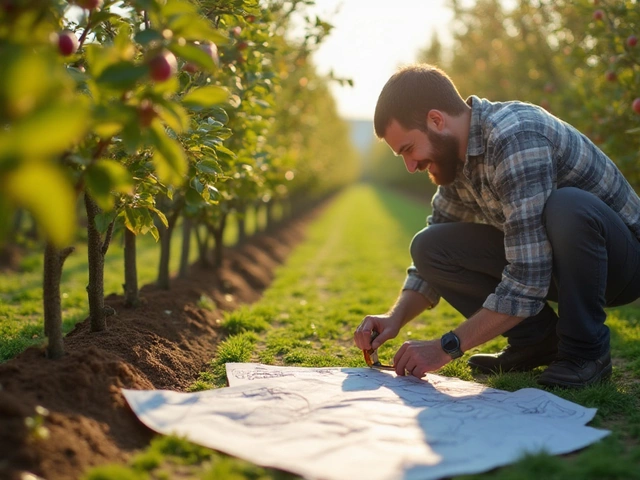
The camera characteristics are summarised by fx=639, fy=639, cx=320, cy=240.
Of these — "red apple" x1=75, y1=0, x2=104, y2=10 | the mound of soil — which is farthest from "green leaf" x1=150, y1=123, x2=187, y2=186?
the mound of soil

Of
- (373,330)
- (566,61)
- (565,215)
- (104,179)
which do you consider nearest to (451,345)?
(373,330)

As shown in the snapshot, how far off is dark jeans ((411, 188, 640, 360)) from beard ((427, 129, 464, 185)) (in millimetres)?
528

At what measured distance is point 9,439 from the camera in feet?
6.46

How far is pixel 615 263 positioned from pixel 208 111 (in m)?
2.31

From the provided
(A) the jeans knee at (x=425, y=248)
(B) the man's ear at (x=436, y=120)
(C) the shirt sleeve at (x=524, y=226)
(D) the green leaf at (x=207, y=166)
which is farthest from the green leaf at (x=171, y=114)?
(A) the jeans knee at (x=425, y=248)

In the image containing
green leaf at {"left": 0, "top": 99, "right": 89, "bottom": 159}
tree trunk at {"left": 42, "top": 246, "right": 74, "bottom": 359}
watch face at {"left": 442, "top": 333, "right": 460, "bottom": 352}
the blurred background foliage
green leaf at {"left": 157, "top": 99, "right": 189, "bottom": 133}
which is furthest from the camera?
the blurred background foliage

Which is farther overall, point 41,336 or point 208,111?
point 41,336

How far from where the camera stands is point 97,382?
8.53 ft

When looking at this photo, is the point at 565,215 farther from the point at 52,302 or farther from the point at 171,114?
the point at 52,302

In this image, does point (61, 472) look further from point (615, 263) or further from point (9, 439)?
point (615, 263)

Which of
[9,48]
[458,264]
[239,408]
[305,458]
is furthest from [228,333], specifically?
[9,48]

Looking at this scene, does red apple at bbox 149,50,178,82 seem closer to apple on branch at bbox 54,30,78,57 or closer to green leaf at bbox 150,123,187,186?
green leaf at bbox 150,123,187,186

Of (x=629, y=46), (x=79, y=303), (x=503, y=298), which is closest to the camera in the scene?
→ (x=503, y=298)

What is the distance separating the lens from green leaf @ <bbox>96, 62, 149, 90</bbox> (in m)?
1.85
